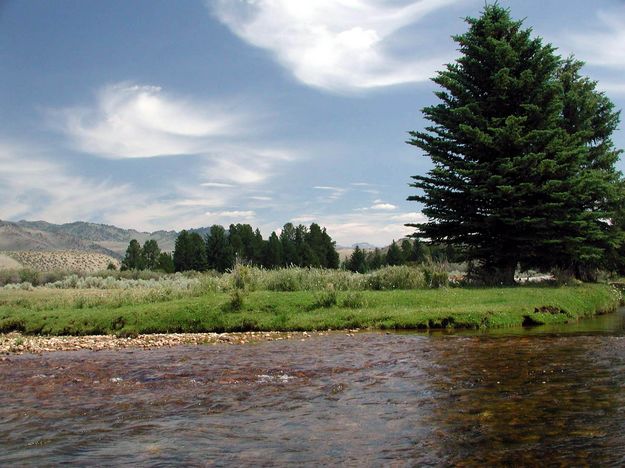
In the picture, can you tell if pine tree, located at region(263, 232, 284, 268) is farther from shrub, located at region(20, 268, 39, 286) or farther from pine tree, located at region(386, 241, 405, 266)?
shrub, located at region(20, 268, 39, 286)

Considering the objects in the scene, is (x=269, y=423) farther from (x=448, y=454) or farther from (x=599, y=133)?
(x=599, y=133)

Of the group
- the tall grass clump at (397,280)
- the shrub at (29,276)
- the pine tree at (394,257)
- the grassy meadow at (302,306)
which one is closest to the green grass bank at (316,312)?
the grassy meadow at (302,306)

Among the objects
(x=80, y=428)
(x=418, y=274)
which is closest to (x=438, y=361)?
(x=80, y=428)

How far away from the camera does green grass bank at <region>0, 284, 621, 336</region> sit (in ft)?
63.6

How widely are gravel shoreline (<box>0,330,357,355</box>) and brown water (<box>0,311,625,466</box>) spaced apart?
2.19m

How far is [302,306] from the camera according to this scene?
2161cm

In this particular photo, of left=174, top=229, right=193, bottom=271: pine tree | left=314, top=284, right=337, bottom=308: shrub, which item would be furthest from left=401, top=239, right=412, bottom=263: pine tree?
left=314, top=284, right=337, bottom=308: shrub

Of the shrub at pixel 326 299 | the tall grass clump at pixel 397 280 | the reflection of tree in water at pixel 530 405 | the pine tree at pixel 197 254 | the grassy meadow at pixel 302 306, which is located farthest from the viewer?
the pine tree at pixel 197 254

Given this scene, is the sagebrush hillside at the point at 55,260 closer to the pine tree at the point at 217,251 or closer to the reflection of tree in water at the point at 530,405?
the pine tree at the point at 217,251

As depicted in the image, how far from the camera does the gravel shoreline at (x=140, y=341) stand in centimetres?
1697

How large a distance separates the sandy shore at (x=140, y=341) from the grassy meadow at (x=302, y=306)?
3.71ft

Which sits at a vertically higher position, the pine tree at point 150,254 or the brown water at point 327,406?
the pine tree at point 150,254

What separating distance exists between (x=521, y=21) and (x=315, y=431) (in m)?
32.4

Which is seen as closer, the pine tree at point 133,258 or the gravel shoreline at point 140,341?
the gravel shoreline at point 140,341
